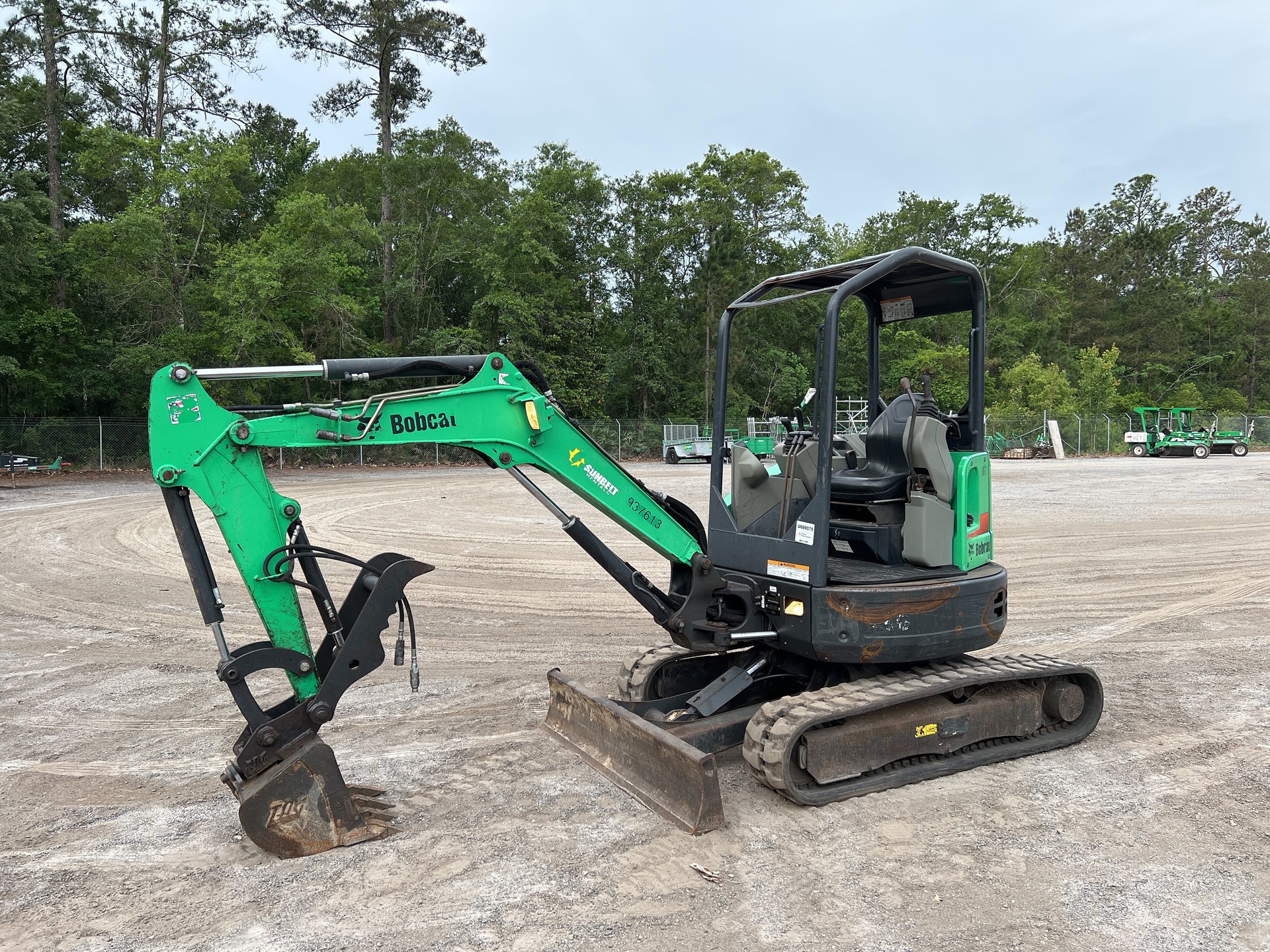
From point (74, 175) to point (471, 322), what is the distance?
1596 centimetres

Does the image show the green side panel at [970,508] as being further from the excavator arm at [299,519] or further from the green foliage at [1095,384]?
the green foliage at [1095,384]

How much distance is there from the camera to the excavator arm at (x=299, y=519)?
4.02 meters

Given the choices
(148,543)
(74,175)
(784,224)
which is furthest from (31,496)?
(784,224)

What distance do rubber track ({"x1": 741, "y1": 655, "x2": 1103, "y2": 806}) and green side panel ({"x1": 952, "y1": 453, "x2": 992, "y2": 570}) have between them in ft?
2.17

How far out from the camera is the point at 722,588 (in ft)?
16.8

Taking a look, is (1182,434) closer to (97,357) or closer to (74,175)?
(97,357)

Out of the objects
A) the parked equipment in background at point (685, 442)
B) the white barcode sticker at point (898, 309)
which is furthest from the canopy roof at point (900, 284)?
the parked equipment in background at point (685, 442)

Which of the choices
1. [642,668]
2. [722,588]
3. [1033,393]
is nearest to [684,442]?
[1033,393]

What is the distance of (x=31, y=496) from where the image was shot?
20.2 metres

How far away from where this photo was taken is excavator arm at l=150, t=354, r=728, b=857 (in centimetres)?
402

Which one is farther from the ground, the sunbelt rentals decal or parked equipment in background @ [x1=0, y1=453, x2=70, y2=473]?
the sunbelt rentals decal

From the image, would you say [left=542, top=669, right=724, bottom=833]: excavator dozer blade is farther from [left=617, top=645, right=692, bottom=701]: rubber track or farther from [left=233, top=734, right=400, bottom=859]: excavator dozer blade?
[left=233, top=734, right=400, bottom=859]: excavator dozer blade

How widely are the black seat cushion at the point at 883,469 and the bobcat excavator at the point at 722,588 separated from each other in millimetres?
18

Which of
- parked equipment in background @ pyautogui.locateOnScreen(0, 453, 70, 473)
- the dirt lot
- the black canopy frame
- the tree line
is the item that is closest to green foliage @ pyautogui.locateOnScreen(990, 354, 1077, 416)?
the tree line
